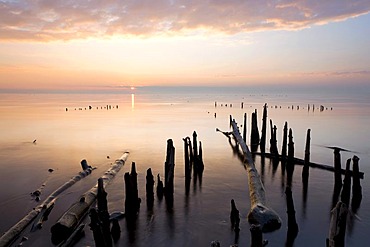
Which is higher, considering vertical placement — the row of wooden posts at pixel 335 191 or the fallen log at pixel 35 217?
the row of wooden posts at pixel 335 191

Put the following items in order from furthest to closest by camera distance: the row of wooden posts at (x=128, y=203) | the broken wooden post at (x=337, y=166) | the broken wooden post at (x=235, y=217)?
the broken wooden post at (x=337, y=166) < the broken wooden post at (x=235, y=217) < the row of wooden posts at (x=128, y=203)

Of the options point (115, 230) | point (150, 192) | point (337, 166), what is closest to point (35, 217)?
point (115, 230)

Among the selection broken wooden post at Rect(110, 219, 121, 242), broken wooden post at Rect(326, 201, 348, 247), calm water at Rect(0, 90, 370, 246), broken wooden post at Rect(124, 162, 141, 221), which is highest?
broken wooden post at Rect(326, 201, 348, 247)

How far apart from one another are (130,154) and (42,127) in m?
23.3

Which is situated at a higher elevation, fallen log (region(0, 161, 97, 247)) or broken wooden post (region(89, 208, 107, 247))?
broken wooden post (region(89, 208, 107, 247))

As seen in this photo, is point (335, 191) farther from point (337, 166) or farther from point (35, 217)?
point (35, 217)

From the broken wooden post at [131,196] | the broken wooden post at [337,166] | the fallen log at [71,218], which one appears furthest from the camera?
the broken wooden post at [337,166]

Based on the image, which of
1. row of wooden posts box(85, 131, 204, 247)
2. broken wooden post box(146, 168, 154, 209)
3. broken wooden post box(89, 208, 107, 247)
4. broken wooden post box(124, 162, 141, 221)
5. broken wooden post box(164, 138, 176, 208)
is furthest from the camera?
broken wooden post box(164, 138, 176, 208)

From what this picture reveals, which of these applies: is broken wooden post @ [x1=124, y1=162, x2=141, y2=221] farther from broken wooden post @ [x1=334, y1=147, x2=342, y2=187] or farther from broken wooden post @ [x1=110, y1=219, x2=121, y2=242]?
broken wooden post @ [x1=334, y1=147, x2=342, y2=187]

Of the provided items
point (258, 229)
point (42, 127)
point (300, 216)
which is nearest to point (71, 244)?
point (258, 229)

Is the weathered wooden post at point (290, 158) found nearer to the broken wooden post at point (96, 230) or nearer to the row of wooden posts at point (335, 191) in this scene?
the row of wooden posts at point (335, 191)

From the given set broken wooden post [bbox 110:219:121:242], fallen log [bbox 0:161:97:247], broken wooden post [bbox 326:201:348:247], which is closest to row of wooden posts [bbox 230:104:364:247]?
broken wooden post [bbox 326:201:348:247]

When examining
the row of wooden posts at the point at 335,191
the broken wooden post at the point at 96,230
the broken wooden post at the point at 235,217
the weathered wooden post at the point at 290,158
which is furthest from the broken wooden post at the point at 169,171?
the weathered wooden post at the point at 290,158

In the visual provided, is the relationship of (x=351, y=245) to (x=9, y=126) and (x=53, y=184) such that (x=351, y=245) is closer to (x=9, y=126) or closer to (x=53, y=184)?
(x=53, y=184)
